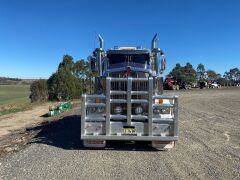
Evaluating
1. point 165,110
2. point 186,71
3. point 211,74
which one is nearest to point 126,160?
point 165,110

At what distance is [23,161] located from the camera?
9234 millimetres

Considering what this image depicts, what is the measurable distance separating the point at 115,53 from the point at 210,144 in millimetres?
4608

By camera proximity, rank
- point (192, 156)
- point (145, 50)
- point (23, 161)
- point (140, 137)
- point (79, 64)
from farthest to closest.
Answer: point (79, 64) < point (145, 50) < point (140, 137) < point (192, 156) < point (23, 161)

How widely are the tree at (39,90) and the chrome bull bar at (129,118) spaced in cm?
3252

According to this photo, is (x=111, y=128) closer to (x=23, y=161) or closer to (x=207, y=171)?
(x=23, y=161)

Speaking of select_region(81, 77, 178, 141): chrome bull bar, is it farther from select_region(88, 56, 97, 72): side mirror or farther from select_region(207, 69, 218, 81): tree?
select_region(207, 69, 218, 81): tree

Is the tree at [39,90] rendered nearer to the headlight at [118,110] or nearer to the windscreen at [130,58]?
the windscreen at [130,58]

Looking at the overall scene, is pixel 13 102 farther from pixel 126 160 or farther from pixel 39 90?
pixel 126 160

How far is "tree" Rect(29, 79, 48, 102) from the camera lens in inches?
1674

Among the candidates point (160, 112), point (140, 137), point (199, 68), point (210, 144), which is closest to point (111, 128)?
point (140, 137)

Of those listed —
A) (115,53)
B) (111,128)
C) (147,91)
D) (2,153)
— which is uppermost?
(115,53)

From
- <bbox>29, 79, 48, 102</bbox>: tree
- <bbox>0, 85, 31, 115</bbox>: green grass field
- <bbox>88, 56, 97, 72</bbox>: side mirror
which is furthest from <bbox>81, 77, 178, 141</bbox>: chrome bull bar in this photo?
<bbox>29, 79, 48, 102</bbox>: tree

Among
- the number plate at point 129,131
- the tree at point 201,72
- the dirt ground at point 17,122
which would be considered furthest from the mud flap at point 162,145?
the tree at point 201,72

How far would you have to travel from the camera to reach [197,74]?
12825 cm
